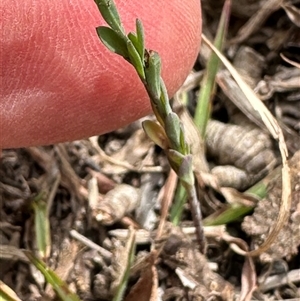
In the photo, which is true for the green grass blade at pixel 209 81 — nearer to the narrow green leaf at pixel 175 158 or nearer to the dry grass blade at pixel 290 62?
Result: the dry grass blade at pixel 290 62

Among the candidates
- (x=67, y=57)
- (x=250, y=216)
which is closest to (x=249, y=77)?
(x=250, y=216)

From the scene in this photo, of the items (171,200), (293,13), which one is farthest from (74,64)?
(293,13)

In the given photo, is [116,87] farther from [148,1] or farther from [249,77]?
[249,77]

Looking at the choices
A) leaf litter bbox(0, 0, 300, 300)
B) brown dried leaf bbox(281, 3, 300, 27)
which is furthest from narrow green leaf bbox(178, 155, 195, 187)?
brown dried leaf bbox(281, 3, 300, 27)

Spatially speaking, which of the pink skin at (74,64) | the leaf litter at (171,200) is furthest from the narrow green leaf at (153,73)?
the leaf litter at (171,200)

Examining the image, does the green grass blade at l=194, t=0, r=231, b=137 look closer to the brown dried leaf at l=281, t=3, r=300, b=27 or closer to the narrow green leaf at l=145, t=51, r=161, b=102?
the brown dried leaf at l=281, t=3, r=300, b=27

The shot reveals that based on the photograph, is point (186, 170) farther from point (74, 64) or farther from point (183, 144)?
Answer: point (74, 64)
